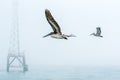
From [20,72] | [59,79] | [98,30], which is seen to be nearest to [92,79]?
[59,79]

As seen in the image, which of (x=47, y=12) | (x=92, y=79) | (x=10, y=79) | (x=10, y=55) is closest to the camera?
(x=47, y=12)

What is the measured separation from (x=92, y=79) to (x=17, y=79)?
23.0 metres

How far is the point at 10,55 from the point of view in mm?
150625

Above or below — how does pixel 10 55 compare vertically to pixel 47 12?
above

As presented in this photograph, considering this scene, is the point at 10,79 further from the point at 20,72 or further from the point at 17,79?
the point at 20,72

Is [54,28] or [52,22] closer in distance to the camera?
[52,22]

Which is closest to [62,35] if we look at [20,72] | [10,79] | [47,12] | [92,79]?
[47,12]

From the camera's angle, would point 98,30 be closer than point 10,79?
Yes

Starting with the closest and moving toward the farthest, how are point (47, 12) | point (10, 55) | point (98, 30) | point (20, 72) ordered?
point (47, 12) < point (98, 30) < point (10, 55) < point (20, 72)

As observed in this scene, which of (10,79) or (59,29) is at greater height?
(10,79)

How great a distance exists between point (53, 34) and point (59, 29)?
0.21m

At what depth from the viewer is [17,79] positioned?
5364 inches

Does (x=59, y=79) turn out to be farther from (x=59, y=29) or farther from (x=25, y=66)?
(x=59, y=29)

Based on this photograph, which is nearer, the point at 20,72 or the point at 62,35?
the point at 62,35
